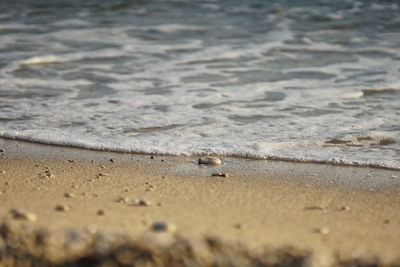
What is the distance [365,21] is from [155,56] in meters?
3.57

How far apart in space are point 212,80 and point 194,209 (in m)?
2.92

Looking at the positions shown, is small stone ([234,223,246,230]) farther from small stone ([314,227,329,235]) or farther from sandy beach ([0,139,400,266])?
small stone ([314,227,329,235])

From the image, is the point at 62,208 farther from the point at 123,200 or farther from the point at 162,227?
the point at 162,227

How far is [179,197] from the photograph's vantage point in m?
2.60

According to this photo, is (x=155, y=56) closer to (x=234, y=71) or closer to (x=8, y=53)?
(x=234, y=71)

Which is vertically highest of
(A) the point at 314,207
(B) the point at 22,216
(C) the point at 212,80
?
(B) the point at 22,216

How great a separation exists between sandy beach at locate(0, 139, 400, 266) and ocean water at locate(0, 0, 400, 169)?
0.25 meters

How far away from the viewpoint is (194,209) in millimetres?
2402

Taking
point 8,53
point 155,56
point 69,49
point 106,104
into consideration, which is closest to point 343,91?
point 106,104

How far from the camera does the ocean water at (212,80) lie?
3.62m

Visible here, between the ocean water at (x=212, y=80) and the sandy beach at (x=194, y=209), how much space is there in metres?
0.25

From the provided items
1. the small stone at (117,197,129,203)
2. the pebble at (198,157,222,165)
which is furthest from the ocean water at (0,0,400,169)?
the small stone at (117,197,129,203)

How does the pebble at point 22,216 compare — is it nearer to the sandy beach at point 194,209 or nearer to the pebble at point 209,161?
the sandy beach at point 194,209

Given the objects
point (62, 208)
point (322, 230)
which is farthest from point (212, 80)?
point (322, 230)
